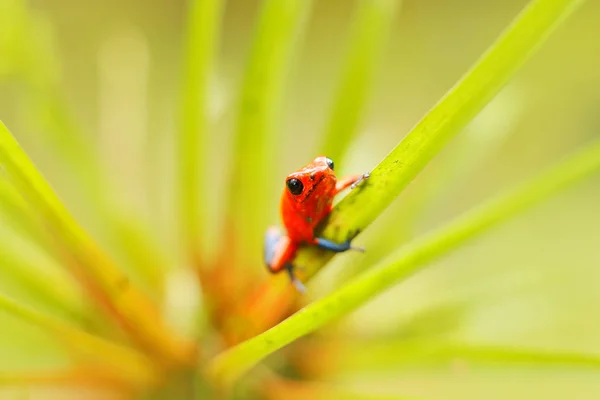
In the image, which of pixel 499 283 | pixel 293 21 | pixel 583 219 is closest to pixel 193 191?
pixel 293 21

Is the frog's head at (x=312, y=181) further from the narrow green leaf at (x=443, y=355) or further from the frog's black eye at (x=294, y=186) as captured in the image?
the narrow green leaf at (x=443, y=355)

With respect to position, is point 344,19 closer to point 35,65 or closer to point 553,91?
point 553,91

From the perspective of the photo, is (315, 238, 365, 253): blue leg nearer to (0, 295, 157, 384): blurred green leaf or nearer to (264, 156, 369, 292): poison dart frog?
(264, 156, 369, 292): poison dart frog

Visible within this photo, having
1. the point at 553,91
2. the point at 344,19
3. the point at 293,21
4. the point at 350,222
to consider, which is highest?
the point at 344,19

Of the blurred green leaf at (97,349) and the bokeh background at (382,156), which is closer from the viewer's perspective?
the blurred green leaf at (97,349)

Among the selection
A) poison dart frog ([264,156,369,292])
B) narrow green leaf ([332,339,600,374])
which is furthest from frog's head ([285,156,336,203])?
Answer: narrow green leaf ([332,339,600,374])

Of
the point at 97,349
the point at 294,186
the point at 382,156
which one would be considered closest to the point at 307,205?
the point at 294,186

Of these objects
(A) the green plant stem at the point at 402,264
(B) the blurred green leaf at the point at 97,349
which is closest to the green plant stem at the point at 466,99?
(A) the green plant stem at the point at 402,264
